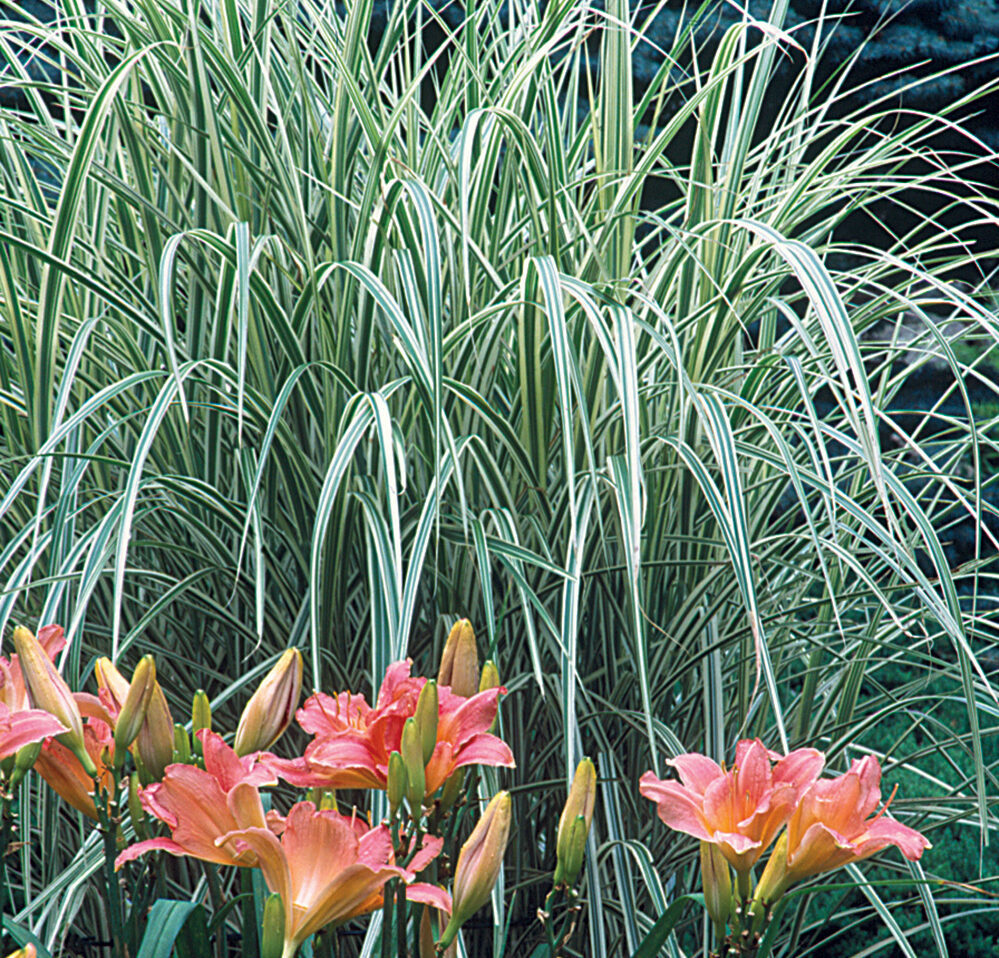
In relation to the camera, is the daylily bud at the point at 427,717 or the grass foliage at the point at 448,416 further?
the grass foliage at the point at 448,416

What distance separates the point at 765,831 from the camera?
0.53 m

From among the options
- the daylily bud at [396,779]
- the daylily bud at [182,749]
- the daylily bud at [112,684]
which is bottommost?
the daylily bud at [182,749]

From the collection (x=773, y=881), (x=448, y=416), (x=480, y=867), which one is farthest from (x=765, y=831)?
(x=448, y=416)

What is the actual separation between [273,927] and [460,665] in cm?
18

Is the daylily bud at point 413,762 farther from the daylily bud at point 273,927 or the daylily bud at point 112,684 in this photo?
the daylily bud at point 112,684

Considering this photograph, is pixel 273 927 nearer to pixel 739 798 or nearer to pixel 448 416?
pixel 739 798

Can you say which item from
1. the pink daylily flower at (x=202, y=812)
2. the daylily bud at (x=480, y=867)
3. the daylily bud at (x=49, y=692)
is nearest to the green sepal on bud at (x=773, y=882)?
the daylily bud at (x=480, y=867)

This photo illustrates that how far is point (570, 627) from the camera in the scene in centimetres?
79

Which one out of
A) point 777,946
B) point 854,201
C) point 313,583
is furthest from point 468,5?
point 777,946

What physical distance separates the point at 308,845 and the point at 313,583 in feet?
0.94

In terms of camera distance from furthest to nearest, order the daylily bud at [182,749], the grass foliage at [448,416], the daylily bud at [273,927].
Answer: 1. the grass foliage at [448,416]
2. the daylily bud at [182,749]
3. the daylily bud at [273,927]

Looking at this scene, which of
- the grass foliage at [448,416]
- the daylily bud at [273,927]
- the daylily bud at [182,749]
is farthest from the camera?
the grass foliage at [448,416]

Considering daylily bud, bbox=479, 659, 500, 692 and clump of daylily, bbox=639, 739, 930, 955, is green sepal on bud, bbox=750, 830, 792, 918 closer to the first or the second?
clump of daylily, bbox=639, 739, 930, 955

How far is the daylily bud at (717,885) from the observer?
0.52 meters
